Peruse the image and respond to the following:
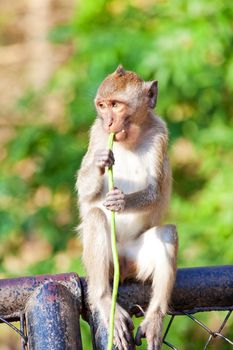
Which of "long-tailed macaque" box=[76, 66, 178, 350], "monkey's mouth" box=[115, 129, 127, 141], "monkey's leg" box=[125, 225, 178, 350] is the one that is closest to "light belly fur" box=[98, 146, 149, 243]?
"long-tailed macaque" box=[76, 66, 178, 350]

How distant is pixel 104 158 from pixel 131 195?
0.35 m

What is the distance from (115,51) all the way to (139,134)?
9.98 feet

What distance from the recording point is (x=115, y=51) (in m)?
6.65

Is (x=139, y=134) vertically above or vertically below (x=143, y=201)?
above

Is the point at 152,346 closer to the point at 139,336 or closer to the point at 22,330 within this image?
the point at 139,336

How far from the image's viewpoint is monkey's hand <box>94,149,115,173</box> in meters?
3.13

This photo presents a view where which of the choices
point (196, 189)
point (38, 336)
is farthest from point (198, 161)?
point (38, 336)

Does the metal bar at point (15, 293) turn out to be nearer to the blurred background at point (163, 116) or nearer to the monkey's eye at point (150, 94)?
the monkey's eye at point (150, 94)

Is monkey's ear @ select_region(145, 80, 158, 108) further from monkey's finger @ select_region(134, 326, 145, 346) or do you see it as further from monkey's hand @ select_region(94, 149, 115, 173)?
monkey's finger @ select_region(134, 326, 145, 346)

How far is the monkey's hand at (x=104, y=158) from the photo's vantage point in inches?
123

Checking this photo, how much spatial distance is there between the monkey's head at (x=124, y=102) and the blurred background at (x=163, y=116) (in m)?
2.50

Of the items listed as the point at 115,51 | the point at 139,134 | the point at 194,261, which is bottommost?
the point at 194,261

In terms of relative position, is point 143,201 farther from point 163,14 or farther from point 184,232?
point 163,14

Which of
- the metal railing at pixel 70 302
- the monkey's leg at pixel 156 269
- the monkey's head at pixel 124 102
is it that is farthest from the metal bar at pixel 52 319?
the monkey's head at pixel 124 102
